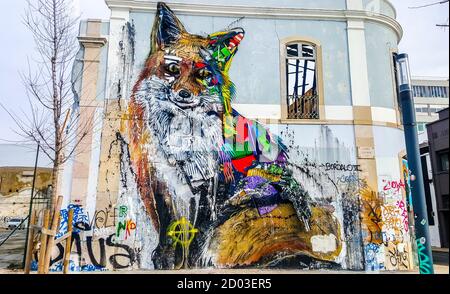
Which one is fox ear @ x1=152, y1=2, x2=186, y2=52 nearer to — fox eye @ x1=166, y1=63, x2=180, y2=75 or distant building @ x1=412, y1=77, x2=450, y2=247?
fox eye @ x1=166, y1=63, x2=180, y2=75

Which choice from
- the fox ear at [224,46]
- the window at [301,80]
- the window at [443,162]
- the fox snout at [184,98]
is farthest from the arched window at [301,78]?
the window at [443,162]

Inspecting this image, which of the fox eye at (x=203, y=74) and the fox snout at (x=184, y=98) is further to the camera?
the fox eye at (x=203, y=74)

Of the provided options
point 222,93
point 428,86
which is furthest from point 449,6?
point 222,93

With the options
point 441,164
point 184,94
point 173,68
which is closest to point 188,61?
point 173,68

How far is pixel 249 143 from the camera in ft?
26.9

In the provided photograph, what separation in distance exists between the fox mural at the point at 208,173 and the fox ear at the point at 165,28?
0.08 ft

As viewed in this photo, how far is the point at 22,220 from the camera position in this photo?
8.30 m

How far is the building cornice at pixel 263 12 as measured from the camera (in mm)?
8602

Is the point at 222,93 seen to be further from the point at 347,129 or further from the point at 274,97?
the point at 347,129

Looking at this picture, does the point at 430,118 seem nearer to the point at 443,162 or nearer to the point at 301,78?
the point at 443,162

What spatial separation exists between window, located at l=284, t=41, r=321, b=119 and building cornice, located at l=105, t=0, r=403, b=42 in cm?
77

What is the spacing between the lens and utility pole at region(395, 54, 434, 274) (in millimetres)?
4688

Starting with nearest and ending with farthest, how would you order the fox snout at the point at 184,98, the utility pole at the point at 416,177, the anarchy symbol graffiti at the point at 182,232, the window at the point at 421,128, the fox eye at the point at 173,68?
the utility pole at the point at 416,177 < the window at the point at 421,128 < the anarchy symbol graffiti at the point at 182,232 < the fox snout at the point at 184,98 < the fox eye at the point at 173,68

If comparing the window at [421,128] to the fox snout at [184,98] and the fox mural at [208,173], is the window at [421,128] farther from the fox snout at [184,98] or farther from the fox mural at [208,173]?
the fox snout at [184,98]
